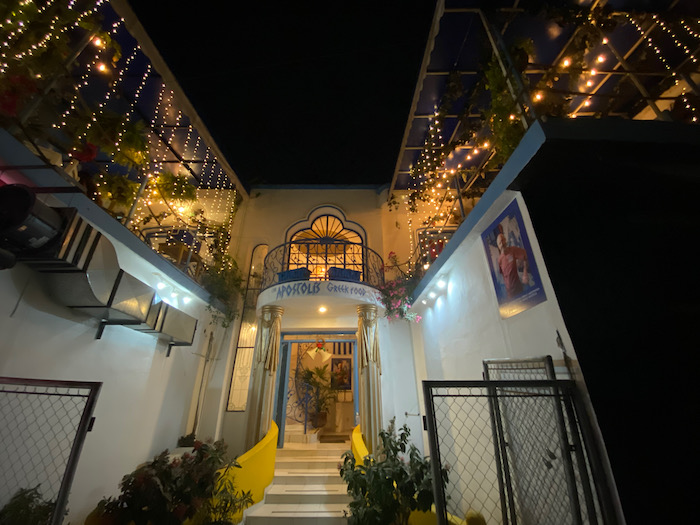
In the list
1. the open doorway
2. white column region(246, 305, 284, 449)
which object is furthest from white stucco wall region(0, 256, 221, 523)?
the open doorway

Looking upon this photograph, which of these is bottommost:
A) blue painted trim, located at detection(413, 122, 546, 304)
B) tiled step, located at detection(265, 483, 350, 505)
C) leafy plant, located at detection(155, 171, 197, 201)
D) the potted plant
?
tiled step, located at detection(265, 483, 350, 505)

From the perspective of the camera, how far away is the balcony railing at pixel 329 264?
6.08 meters

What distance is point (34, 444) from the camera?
2682mm

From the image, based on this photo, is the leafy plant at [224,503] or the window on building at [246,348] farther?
the window on building at [246,348]

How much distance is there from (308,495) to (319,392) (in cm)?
377

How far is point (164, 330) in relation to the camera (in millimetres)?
4117

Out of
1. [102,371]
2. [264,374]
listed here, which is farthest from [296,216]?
[102,371]

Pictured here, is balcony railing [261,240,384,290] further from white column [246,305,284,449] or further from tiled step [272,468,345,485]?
tiled step [272,468,345,485]

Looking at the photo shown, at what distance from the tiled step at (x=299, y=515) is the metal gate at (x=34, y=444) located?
2.36 metres

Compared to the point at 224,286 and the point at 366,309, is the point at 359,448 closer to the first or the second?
the point at 366,309

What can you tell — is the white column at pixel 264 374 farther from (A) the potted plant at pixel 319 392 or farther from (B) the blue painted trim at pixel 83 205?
(A) the potted plant at pixel 319 392

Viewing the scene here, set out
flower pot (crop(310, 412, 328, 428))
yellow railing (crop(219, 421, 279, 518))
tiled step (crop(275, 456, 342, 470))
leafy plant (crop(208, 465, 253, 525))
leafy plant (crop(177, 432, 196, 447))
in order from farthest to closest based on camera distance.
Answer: flower pot (crop(310, 412, 328, 428)) → tiled step (crop(275, 456, 342, 470)) → leafy plant (crop(177, 432, 196, 447)) → yellow railing (crop(219, 421, 279, 518)) → leafy plant (crop(208, 465, 253, 525))

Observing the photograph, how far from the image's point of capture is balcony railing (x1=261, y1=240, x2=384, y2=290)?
6.08m

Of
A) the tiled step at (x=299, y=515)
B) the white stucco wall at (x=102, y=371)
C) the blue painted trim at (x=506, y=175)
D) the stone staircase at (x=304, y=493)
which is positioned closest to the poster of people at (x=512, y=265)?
the blue painted trim at (x=506, y=175)
